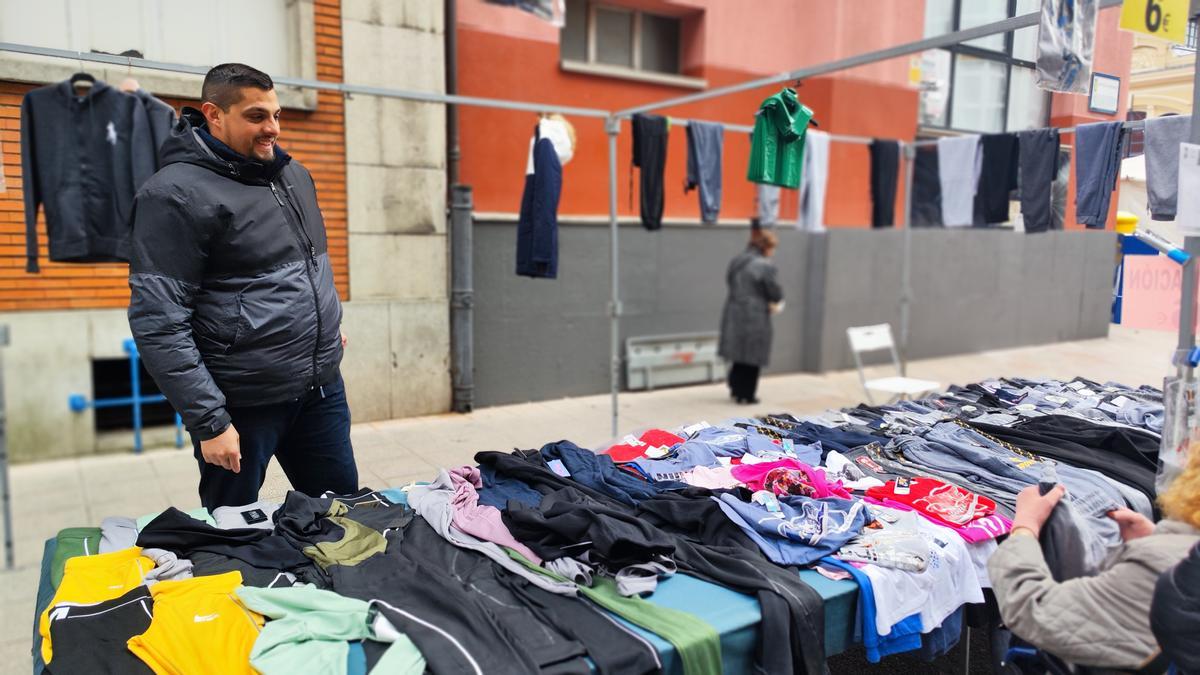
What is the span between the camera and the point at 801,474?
2.76 meters

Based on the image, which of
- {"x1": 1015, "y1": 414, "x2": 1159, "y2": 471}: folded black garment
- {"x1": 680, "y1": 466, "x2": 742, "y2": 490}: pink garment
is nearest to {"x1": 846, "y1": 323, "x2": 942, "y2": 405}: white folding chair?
{"x1": 1015, "y1": 414, "x2": 1159, "y2": 471}: folded black garment

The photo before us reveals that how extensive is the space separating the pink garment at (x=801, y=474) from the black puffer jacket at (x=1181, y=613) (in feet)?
3.63

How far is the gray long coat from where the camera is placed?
7.22 metres

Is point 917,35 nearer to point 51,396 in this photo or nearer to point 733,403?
point 733,403

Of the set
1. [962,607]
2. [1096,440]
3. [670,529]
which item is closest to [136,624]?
[670,529]

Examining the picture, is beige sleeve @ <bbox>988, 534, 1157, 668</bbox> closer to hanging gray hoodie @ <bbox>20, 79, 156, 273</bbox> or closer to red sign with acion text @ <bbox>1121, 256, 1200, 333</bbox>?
red sign with acion text @ <bbox>1121, 256, 1200, 333</bbox>

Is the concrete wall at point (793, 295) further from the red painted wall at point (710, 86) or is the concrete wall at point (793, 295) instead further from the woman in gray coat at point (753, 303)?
the woman in gray coat at point (753, 303)

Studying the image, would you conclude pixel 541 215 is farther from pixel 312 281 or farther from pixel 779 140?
pixel 312 281

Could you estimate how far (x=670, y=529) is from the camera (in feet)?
7.97

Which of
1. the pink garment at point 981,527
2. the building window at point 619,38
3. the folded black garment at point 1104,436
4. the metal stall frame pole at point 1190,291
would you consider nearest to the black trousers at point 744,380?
the building window at point 619,38

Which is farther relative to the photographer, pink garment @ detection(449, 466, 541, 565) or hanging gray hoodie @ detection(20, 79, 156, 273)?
hanging gray hoodie @ detection(20, 79, 156, 273)

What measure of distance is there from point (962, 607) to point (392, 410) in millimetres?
4685

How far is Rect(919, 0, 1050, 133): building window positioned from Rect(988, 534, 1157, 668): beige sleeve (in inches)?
103

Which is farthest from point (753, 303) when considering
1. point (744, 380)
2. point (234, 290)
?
point (234, 290)
